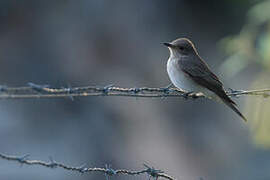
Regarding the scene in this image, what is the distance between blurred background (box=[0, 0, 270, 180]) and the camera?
1167 centimetres

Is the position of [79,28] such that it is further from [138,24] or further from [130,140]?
[130,140]

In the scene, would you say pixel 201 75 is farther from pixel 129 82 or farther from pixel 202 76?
pixel 129 82

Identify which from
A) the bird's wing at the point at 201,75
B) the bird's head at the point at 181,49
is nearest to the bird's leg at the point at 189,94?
the bird's wing at the point at 201,75

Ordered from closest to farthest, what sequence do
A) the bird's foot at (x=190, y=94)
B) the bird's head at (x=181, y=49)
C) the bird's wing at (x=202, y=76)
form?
the bird's foot at (x=190, y=94)
the bird's wing at (x=202, y=76)
the bird's head at (x=181, y=49)

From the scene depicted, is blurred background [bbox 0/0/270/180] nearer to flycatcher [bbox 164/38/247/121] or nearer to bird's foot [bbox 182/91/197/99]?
flycatcher [bbox 164/38/247/121]

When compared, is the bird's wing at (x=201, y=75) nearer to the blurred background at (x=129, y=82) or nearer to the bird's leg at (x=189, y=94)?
the bird's leg at (x=189, y=94)

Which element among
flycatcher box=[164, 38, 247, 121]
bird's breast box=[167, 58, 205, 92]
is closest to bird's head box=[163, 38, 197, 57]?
flycatcher box=[164, 38, 247, 121]

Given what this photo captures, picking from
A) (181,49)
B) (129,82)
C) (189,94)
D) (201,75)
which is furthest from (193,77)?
(129,82)

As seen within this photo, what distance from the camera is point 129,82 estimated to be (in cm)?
1516

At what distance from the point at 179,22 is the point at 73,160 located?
9.21m

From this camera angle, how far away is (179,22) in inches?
787

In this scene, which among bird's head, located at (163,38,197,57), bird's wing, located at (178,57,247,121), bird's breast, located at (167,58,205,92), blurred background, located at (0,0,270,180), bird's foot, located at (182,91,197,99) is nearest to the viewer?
bird's foot, located at (182,91,197,99)

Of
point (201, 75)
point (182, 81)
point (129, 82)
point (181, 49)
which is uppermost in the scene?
point (129, 82)

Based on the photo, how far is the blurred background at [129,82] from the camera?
11.7m
